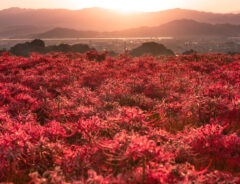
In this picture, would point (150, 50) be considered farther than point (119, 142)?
Yes

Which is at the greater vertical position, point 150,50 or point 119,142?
point 150,50

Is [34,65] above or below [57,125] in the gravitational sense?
above

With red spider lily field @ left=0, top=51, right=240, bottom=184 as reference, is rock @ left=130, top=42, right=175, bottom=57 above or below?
above

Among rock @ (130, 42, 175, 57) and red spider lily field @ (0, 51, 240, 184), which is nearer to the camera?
red spider lily field @ (0, 51, 240, 184)

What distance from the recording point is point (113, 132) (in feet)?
12.6

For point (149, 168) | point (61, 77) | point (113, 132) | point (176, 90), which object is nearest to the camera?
point (149, 168)

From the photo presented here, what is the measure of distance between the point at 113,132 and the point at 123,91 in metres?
3.39

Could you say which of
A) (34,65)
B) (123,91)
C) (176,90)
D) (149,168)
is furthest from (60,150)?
(34,65)

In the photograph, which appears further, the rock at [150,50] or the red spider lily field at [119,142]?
the rock at [150,50]

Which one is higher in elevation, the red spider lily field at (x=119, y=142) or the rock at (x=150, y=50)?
the rock at (x=150, y=50)

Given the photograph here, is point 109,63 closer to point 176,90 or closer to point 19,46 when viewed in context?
point 176,90

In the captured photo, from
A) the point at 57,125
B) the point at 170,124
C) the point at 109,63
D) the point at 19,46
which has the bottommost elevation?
the point at 170,124

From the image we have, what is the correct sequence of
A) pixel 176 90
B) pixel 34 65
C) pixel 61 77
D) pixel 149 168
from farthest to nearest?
pixel 34 65 < pixel 61 77 < pixel 176 90 < pixel 149 168

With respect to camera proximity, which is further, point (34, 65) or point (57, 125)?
point (34, 65)
